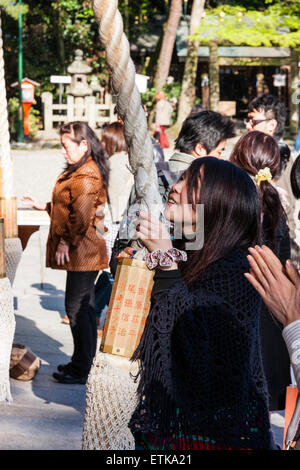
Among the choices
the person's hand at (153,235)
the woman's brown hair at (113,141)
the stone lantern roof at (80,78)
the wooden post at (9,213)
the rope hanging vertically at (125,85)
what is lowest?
the stone lantern roof at (80,78)

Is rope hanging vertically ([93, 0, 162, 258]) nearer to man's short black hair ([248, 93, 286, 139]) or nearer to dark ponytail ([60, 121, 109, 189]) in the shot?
dark ponytail ([60, 121, 109, 189])

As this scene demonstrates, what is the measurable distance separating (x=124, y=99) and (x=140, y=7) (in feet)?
89.9

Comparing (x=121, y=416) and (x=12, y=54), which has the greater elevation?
(x=121, y=416)

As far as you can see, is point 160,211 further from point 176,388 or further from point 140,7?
point 140,7

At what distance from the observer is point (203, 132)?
13.3 feet

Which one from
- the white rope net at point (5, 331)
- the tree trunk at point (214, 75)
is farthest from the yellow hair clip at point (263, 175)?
the tree trunk at point (214, 75)

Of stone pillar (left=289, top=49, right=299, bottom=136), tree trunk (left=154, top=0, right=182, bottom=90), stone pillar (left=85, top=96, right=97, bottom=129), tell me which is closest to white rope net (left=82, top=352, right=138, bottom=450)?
stone pillar (left=85, top=96, right=97, bottom=129)

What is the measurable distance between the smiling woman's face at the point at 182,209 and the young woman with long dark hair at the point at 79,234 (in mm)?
2536

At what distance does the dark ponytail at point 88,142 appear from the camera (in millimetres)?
4707

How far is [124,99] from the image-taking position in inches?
75.9

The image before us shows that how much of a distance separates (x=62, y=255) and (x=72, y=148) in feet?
2.22

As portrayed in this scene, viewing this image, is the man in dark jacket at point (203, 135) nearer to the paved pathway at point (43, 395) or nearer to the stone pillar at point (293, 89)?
the paved pathway at point (43, 395)

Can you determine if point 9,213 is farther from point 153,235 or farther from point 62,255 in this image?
point 153,235
